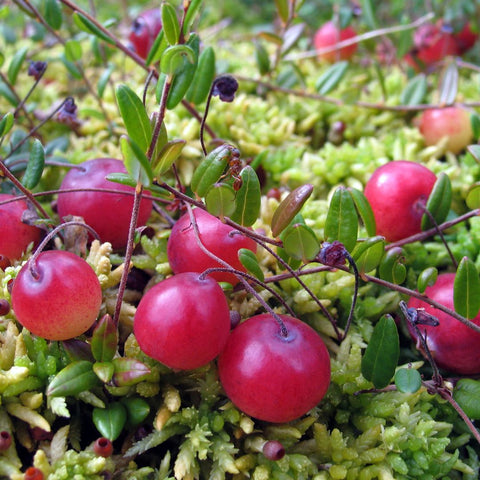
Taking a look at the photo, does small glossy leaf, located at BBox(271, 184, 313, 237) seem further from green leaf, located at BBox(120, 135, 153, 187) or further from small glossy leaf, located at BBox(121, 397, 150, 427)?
small glossy leaf, located at BBox(121, 397, 150, 427)

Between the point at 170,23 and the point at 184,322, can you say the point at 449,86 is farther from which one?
the point at 184,322

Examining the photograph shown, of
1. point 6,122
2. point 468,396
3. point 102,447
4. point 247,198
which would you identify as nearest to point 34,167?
point 6,122

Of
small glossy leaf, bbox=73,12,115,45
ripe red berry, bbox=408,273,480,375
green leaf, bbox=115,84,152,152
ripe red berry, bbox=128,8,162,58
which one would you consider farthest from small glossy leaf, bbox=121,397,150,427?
ripe red berry, bbox=128,8,162,58

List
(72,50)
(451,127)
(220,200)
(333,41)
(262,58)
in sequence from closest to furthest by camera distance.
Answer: (220,200) < (72,50) < (451,127) < (262,58) < (333,41)

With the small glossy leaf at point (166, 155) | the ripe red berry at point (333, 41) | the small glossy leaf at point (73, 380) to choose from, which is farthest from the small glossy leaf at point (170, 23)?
the ripe red berry at point (333, 41)

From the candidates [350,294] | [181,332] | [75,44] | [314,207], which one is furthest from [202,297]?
[75,44]

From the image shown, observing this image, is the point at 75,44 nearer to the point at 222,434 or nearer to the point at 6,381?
the point at 6,381
